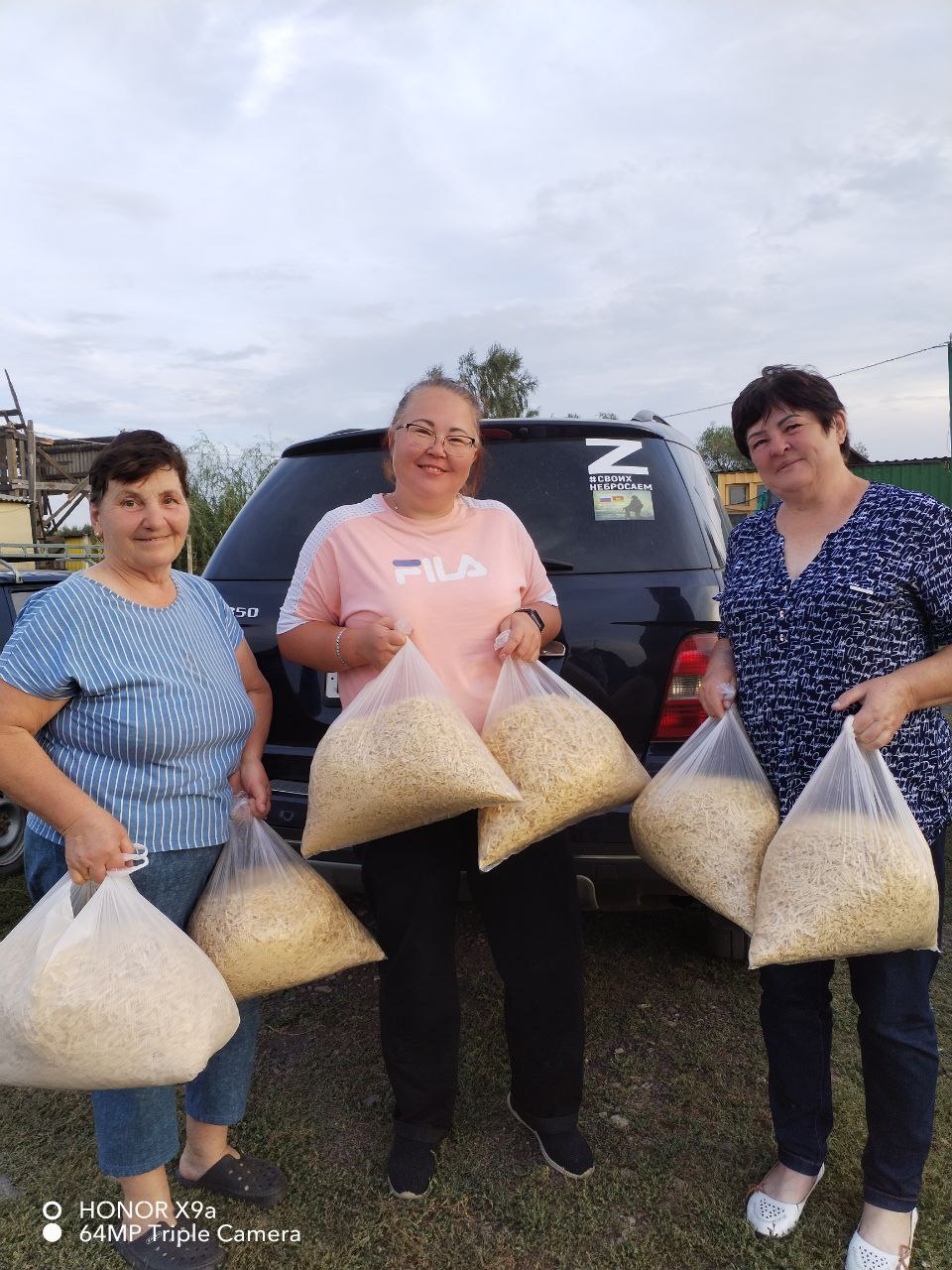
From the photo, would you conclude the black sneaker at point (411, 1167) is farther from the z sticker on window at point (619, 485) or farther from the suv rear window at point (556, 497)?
the z sticker on window at point (619, 485)

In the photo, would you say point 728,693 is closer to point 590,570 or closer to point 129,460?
point 590,570

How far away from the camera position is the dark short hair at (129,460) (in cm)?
179

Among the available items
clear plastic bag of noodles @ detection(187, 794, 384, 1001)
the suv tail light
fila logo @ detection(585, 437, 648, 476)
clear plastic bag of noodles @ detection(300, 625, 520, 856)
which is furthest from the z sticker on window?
clear plastic bag of noodles @ detection(187, 794, 384, 1001)

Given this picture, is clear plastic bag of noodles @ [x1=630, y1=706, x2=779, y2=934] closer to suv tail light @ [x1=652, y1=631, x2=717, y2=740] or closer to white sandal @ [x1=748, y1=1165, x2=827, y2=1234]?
suv tail light @ [x1=652, y1=631, x2=717, y2=740]

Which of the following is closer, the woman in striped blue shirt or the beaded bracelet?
the woman in striped blue shirt

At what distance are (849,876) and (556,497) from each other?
1499mm

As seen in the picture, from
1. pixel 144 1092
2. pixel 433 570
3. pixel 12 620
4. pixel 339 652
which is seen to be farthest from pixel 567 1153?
pixel 12 620

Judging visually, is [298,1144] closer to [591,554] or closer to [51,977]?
[51,977]

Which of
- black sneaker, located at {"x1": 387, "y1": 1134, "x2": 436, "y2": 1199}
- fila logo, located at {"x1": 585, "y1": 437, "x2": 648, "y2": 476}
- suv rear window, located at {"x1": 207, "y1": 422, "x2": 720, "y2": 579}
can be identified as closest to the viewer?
black sneaker, located at {"x1": 387, "y1": 1134, "x2": 436, "y2": 1199}

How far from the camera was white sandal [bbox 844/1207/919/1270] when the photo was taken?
72.0 inches

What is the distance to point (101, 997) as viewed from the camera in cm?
155

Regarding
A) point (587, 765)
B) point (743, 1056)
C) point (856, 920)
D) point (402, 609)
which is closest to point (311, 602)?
point (402, 609)

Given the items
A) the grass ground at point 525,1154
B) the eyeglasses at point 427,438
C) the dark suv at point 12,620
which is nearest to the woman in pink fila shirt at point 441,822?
the eyeglasses at point 427,438

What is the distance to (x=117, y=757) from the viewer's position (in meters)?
1.76
